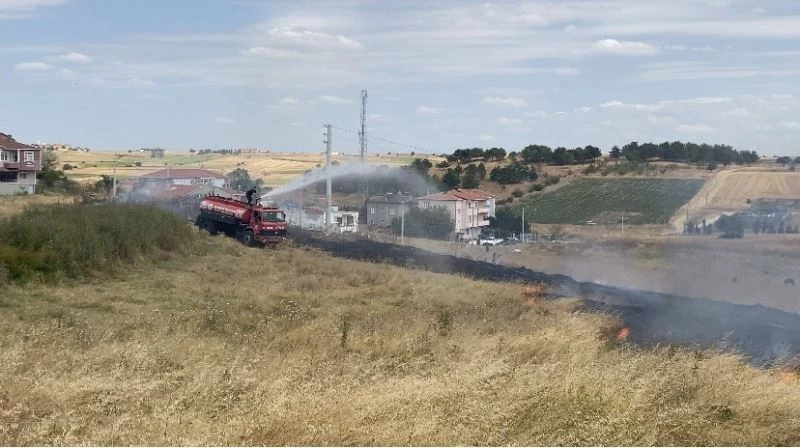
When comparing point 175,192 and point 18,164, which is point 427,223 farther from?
point 18,164

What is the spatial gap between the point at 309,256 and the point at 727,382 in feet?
73.2

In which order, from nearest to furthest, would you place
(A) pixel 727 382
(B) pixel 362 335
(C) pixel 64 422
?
(C) pixel 64 422 → (A) pixel 727 382 → (B) pixel 362 335

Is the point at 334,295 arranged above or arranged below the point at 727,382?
below

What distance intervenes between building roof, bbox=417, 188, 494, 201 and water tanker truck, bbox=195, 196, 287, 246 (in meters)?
14.9

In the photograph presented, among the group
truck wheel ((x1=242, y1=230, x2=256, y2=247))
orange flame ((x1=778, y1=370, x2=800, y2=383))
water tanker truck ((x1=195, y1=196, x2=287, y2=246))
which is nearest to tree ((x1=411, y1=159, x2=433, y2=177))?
water tanker truck ((x1=195, y1=196, x2=287, y2=246))

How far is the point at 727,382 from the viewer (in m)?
7.33

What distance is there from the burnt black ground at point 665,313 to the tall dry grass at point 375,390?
11.4ft

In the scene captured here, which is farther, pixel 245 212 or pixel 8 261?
pixel 245 212

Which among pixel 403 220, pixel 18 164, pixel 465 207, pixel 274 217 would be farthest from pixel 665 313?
pixel 18 164

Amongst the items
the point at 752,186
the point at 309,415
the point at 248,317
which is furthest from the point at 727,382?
the point at 752,186

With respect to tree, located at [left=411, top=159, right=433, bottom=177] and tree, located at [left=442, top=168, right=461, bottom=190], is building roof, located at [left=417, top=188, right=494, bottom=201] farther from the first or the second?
tree, located at [left=411, top=159, right=433, bottom=177]

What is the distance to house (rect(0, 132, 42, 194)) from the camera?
175ft

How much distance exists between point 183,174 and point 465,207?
2620 centimetres

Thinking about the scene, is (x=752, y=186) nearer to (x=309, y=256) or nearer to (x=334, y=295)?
(x=309, y=256)
